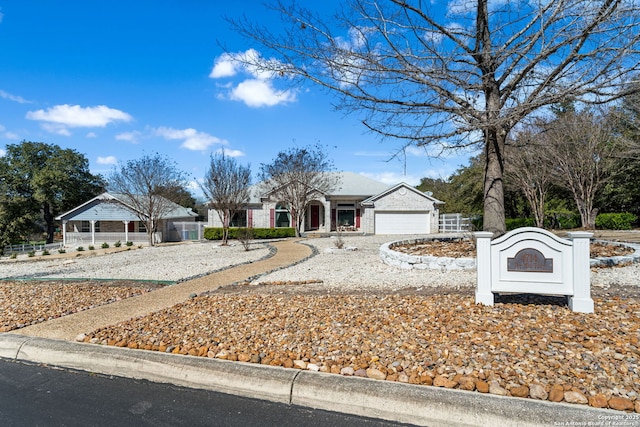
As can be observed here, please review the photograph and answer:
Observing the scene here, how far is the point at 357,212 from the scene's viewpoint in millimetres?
31422

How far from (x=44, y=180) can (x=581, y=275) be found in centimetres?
4774

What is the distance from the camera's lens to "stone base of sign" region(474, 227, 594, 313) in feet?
15.1

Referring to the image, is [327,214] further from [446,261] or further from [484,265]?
[484,265]

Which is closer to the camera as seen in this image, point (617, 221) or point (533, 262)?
point (533, 262)

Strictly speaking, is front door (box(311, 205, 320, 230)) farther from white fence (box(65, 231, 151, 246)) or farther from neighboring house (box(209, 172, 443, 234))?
Answer: white fence (box(65, 231, 151, 246))

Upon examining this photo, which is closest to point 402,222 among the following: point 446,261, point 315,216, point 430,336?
point 315,216

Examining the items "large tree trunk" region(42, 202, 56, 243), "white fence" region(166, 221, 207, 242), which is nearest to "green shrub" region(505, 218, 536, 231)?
"white fence" region(166, 221, 207, 242)

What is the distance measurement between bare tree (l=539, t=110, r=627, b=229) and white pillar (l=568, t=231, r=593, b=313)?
20.2m

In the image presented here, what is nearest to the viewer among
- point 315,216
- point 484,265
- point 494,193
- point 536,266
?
point 536,266

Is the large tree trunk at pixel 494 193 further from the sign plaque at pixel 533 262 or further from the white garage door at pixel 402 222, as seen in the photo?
the white garage door at pixel 402 222

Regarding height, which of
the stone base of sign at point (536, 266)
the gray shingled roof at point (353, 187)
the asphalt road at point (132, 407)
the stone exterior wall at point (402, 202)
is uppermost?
the gray shingled roof at point (353, 187)

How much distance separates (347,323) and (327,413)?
66.6 inches

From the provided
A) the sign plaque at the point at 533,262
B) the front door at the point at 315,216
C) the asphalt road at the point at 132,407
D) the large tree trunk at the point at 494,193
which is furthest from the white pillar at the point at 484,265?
the front door at the point at 315,216

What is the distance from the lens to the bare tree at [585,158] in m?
22.4
